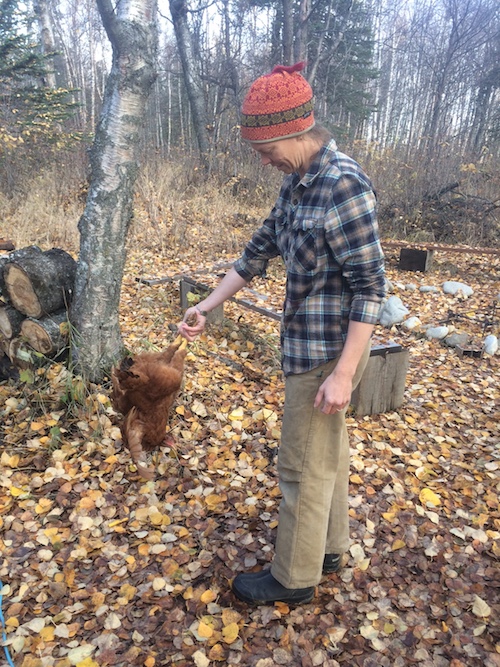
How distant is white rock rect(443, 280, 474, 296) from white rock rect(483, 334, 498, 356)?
6.16 feet

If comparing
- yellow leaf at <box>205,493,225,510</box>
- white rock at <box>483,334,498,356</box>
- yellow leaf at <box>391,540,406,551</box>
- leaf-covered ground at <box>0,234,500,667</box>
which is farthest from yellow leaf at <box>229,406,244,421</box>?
white rock at <box>483,334,498,356</box>

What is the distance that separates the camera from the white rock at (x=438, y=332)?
17.6ft

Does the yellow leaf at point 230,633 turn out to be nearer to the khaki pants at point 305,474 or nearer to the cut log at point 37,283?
the khaki pants at point 305,474

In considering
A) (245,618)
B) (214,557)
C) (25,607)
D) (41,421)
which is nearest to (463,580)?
(245,618)

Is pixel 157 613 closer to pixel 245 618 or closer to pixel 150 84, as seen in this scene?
pixel 245 618

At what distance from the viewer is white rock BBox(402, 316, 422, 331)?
5656 mm

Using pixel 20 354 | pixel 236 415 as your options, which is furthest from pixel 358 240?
pixel 20 354

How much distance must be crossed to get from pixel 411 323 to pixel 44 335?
4107 mm

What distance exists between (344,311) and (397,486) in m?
1.74

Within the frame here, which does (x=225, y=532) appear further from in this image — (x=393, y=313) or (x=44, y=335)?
(x=393, y=313)

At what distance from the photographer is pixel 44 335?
3449mm

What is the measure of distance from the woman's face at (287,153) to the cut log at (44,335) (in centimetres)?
233

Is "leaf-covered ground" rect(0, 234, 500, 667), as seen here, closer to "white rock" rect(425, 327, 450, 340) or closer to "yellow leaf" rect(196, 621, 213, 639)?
"yellow leaf" rect(196, 621, 213, 639)

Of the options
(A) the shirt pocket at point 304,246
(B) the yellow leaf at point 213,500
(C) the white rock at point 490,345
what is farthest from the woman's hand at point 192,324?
(C) the white rock at point 490,345
